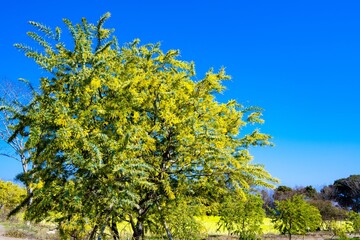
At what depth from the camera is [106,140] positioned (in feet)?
20.1

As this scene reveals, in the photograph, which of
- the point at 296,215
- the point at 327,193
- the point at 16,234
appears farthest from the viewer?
the point at 327,193

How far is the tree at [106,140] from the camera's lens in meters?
6.06

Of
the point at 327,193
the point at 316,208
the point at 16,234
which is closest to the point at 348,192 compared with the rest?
the point at 327,193

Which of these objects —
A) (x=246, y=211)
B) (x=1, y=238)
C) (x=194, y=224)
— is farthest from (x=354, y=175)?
(x=194, y=224)

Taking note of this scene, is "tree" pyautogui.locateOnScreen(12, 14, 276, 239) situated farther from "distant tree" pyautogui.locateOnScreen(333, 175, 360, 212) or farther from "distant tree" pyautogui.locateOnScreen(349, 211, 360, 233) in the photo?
"distant tree" pyautogui.locateOnScreen(333, 175, 360, 212)

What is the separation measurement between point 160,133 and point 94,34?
2.44 metres

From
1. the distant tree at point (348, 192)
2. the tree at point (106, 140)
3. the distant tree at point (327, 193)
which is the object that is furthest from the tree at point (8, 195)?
the distant tree at point (348, 192)

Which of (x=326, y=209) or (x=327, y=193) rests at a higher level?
(x=327, y=193)

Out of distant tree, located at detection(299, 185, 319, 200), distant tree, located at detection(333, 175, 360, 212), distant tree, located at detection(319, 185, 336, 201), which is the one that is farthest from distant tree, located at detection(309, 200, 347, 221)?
distant tree, located at detection(333, 175, 360, 212)

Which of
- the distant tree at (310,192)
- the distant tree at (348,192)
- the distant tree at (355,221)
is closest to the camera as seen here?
the distant tree at (355,221)

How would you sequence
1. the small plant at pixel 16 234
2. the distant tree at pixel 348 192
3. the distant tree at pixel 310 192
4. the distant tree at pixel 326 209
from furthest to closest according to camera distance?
the distant tree at pixel 348 192, the distant tree at pixel 310 192, the distant tree at pixel 326 209, the small plant at pixel 16 234

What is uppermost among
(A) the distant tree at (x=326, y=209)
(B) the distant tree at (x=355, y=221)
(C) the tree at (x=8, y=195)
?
(C) the tree at (x=8, y=195)

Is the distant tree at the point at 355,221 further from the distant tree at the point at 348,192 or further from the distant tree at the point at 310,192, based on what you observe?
the distant tree at the point at 348,192

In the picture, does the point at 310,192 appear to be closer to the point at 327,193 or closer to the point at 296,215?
the point at 327,193
